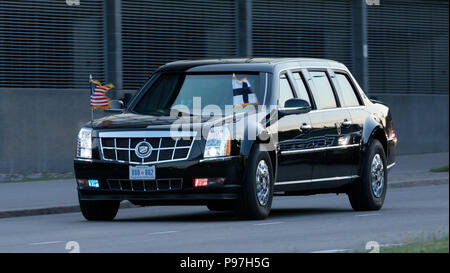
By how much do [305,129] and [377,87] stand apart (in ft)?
57.4

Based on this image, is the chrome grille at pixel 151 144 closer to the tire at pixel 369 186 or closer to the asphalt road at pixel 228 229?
the asphalt road at pixel 228 229

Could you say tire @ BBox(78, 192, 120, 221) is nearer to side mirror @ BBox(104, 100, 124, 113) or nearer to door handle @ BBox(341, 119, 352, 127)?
side mirror @ BBox(104, 100, 124, 113)

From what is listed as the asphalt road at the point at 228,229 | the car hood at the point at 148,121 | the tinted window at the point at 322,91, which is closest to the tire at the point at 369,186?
the asphalt road at the point at 228,229

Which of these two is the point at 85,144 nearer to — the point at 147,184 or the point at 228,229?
the point at 147,184

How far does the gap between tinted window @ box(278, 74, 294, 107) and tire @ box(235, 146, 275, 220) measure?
3.21ft

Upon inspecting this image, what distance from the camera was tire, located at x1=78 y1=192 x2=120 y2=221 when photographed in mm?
13734

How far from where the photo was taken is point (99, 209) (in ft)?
45.5

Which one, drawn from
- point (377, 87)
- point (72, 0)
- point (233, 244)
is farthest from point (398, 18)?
point (233, 244)

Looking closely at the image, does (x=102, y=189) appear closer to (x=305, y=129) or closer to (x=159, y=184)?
(x=159, y=184)

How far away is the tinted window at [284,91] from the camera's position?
1403cm

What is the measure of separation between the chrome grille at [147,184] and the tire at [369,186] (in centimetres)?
309

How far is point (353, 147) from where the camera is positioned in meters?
15.1

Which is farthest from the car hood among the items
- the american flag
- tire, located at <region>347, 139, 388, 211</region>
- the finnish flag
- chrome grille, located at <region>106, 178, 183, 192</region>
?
the american flag

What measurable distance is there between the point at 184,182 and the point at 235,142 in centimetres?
69
